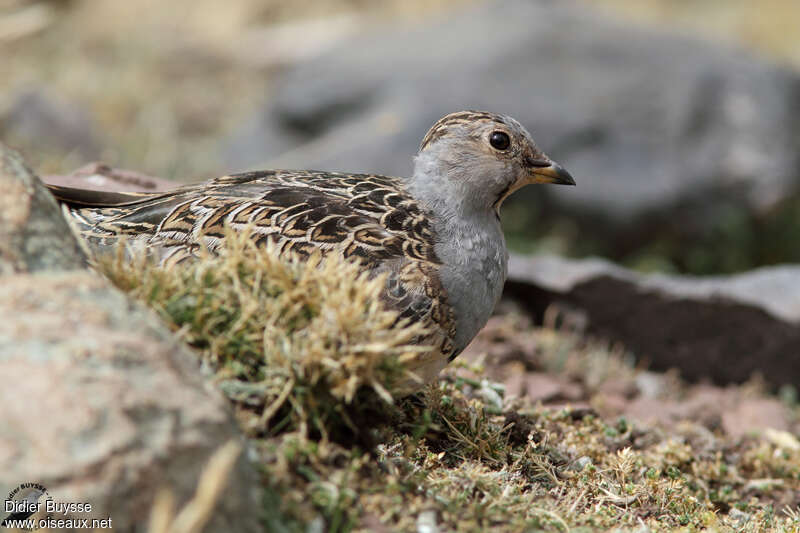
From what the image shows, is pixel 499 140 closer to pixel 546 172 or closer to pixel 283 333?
pixel 546 172

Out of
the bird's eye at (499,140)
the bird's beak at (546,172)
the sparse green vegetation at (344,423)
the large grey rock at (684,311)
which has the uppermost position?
the bird's eye at (499,140)

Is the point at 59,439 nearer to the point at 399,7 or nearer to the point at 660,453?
the point at 660,453

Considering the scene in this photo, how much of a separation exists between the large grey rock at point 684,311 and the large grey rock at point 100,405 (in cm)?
523

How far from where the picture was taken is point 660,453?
16.1 feet

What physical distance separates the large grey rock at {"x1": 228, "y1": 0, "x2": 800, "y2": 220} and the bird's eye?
5.46 m

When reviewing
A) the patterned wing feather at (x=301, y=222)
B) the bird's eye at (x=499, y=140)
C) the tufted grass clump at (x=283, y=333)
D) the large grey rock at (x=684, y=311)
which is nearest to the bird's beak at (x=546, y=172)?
the bird's eye at (x=499, y=140)

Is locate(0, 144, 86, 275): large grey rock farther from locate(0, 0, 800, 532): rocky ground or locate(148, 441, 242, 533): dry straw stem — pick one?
locate(148, 441, 242, 533): dry straw stem

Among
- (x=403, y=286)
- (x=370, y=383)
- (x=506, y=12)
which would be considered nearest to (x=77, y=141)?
(x=506, y=12)

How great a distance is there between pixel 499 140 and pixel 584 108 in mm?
6738

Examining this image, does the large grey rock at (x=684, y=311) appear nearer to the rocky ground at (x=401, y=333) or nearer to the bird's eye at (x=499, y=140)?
the rocky ground at (x=401, y=333)

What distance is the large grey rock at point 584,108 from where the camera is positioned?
34.7ft

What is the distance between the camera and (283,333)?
309 cm

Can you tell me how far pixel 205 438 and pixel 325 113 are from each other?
9528 millimetres

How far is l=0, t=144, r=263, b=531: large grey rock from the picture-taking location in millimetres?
2398
